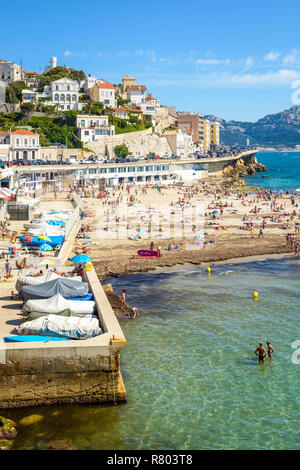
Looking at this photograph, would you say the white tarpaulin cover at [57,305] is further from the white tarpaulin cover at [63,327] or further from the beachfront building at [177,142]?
the beachfront building at [177,142]

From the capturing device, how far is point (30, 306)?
1514cm

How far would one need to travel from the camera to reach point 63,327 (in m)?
13.6

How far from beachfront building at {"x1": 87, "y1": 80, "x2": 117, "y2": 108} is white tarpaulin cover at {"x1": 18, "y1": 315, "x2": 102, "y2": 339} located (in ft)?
301

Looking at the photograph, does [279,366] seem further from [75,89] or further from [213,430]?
[75,89]

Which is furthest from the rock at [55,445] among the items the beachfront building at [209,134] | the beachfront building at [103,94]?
the beachfront building at [209,134]

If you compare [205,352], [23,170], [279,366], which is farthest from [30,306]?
[23,170]

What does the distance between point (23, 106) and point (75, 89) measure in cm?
1311

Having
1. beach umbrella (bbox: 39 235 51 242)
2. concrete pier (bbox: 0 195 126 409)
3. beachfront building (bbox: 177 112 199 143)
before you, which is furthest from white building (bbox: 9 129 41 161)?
beachfront building (bbox: 177 112 199 143)

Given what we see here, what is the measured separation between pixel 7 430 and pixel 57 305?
15.0 feet

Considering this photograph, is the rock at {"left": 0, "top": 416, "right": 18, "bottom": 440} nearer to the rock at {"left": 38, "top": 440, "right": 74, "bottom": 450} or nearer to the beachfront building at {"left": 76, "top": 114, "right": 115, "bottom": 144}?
the rock at {"left": 38, "top": 440, "right": 74, "bottom": 450}

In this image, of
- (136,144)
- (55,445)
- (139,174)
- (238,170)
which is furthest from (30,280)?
(238,170)

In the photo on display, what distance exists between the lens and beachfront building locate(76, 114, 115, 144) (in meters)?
86.1

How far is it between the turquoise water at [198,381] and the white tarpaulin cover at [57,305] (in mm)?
2359
